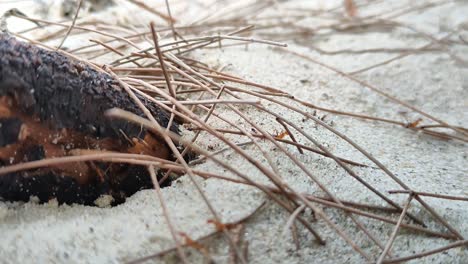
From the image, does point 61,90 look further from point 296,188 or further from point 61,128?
point 296,188

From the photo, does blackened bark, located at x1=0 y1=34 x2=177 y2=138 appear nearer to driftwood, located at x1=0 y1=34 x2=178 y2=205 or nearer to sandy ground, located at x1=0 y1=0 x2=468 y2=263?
driftwood, located at x1=0 y1=34 x2=178 y2=205

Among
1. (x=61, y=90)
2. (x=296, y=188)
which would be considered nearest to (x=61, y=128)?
(x=61, y=90)

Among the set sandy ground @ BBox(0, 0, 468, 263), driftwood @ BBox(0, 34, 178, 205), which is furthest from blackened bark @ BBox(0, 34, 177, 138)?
sandy ground @ BBox(0, 0, 468, 263)

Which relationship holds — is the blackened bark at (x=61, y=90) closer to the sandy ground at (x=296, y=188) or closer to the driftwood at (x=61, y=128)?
the driftwood at (x=61, y=128)

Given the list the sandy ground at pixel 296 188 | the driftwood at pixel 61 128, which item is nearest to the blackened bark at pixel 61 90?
the driftwood at pixel 61 128

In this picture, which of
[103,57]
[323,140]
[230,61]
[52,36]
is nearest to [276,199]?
[323,140]

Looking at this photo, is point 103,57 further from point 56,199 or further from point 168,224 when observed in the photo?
point 168,224
